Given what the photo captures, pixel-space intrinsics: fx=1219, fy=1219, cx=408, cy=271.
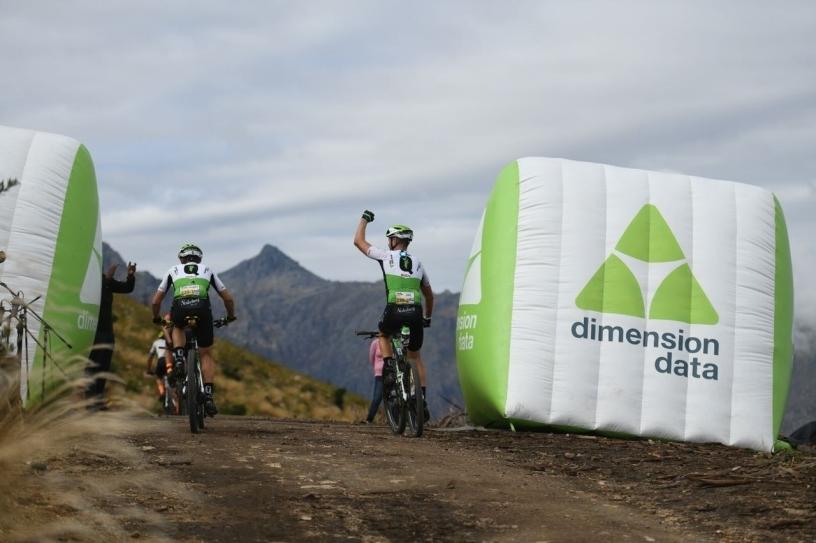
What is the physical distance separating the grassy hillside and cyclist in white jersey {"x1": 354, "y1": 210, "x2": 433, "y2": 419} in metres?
34.6

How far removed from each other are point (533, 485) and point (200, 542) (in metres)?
3.45

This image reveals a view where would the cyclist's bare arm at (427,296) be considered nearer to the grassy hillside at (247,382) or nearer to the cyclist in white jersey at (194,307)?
the cyclist in white jersey at (194,307)

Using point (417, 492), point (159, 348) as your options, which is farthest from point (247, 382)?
point (417, 492)

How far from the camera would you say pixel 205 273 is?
503 inches

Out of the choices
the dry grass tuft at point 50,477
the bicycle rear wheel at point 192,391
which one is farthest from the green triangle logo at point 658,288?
the dry grass tuft at point 50,477

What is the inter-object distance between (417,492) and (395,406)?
4.79m

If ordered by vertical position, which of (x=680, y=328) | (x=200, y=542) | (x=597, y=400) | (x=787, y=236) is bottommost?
(x=200, y=542)

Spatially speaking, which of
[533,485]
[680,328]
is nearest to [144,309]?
[680,328]

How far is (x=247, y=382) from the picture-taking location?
57938 mm

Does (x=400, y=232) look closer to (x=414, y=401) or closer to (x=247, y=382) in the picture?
(x=414, y=401)

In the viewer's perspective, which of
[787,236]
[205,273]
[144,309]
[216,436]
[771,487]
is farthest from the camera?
[144,309]

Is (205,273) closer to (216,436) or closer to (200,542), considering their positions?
(216,436)

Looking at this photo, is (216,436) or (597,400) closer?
(216,436)

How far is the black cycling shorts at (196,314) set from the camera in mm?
12594
